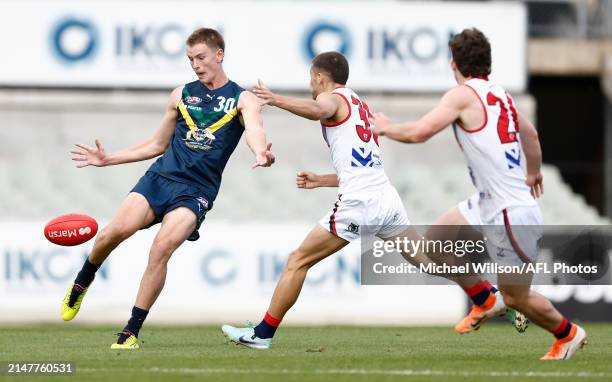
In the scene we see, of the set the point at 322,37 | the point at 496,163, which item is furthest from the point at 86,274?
the point at 322,37

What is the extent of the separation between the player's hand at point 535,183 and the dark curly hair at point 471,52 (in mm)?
1000

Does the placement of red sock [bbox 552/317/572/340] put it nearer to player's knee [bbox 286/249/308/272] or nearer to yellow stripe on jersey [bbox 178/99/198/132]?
player's knee [bbox 286/249/308/272]

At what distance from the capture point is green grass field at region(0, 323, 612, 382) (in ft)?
25.5

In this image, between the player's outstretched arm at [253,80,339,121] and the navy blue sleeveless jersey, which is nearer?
the player's outstretched arm at [253,80,339,121]

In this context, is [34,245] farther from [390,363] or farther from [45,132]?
[390,363]

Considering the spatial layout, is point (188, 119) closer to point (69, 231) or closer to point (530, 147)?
point (69, 231)

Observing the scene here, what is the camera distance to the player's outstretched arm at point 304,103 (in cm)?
869

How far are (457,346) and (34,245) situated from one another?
21.5 ft

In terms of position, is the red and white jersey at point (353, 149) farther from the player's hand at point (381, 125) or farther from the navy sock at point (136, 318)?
the navy sock at point (136, 318)

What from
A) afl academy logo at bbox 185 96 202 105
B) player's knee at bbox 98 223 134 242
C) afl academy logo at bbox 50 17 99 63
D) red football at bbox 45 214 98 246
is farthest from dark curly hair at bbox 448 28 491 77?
afl academy logo at bbox 50 17 99 63

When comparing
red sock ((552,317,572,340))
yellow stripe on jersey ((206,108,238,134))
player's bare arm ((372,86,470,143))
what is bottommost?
red sock ((552,317,572,340))

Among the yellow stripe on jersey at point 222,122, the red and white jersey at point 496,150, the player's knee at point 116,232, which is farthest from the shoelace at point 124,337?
the red and white jersey at point 496,150

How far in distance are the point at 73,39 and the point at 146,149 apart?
9.07m

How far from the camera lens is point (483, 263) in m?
10.2
